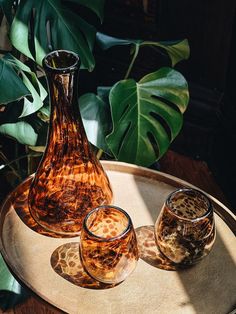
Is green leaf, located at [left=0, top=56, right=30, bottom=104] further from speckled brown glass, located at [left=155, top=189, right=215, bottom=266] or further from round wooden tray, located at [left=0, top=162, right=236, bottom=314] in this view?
speckled brown glass, located at [left=155, top=189, right=215, bottom=266]

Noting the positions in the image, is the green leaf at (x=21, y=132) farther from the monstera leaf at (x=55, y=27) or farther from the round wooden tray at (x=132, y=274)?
the round wooden tray at (x=132, y=274)

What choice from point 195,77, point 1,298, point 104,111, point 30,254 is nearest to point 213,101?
point 195,77

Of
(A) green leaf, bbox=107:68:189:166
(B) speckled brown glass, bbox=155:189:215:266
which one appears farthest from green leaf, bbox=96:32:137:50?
(B) speckled brown glass, bbox=155:189:215:266

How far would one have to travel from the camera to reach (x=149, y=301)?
888mm

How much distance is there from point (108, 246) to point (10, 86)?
1.47 ft

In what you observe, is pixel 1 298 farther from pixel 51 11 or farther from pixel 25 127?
pixel 51 11

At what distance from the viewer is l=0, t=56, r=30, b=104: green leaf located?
109 cm

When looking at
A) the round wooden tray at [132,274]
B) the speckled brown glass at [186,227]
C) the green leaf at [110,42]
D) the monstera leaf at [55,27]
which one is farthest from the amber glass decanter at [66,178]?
the green leaf at [110,42]

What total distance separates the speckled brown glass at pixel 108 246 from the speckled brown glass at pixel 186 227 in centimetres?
6

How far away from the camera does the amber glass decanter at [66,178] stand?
95 centimetres

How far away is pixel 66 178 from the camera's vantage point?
101cm

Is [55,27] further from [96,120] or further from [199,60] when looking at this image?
[199,60]

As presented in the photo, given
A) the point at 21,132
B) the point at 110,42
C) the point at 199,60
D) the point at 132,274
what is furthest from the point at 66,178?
the point at 199,60

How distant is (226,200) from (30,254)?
1.02 metres
